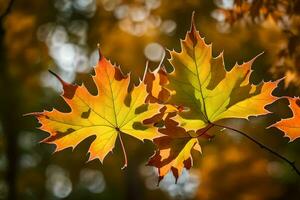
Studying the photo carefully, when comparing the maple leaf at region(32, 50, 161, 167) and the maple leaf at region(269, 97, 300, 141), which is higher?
the maple leaf at region(32, 50, 161, 167)

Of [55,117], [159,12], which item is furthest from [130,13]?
[55,117]

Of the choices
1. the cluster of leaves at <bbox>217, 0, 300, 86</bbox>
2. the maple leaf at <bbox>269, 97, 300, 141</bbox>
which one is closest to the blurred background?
the cluster of leaves at <bbox>217, 0, 300, 86</bbox>

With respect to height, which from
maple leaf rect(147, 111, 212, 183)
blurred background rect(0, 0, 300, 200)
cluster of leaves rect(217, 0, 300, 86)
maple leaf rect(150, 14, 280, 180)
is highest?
blurred background rect(0, 0, 300, 200)

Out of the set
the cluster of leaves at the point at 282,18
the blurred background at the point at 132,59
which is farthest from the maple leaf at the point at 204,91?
the blurred background at the point at 132,59

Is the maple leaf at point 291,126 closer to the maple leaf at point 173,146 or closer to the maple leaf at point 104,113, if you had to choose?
the maple leaf at point 173,146

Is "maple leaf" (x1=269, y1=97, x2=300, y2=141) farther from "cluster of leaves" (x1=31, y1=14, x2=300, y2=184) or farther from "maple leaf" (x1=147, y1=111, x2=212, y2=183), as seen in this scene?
"maple leaf" (x1=147, y1=111, x2=212, y2=183)

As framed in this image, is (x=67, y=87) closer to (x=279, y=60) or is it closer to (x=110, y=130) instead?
(x=110, y=130)

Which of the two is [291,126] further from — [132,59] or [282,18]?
[132,59]

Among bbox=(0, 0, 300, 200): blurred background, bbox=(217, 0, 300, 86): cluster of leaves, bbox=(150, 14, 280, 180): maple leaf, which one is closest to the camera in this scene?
bbox=(150, 14, 280, 180): maple leaf
